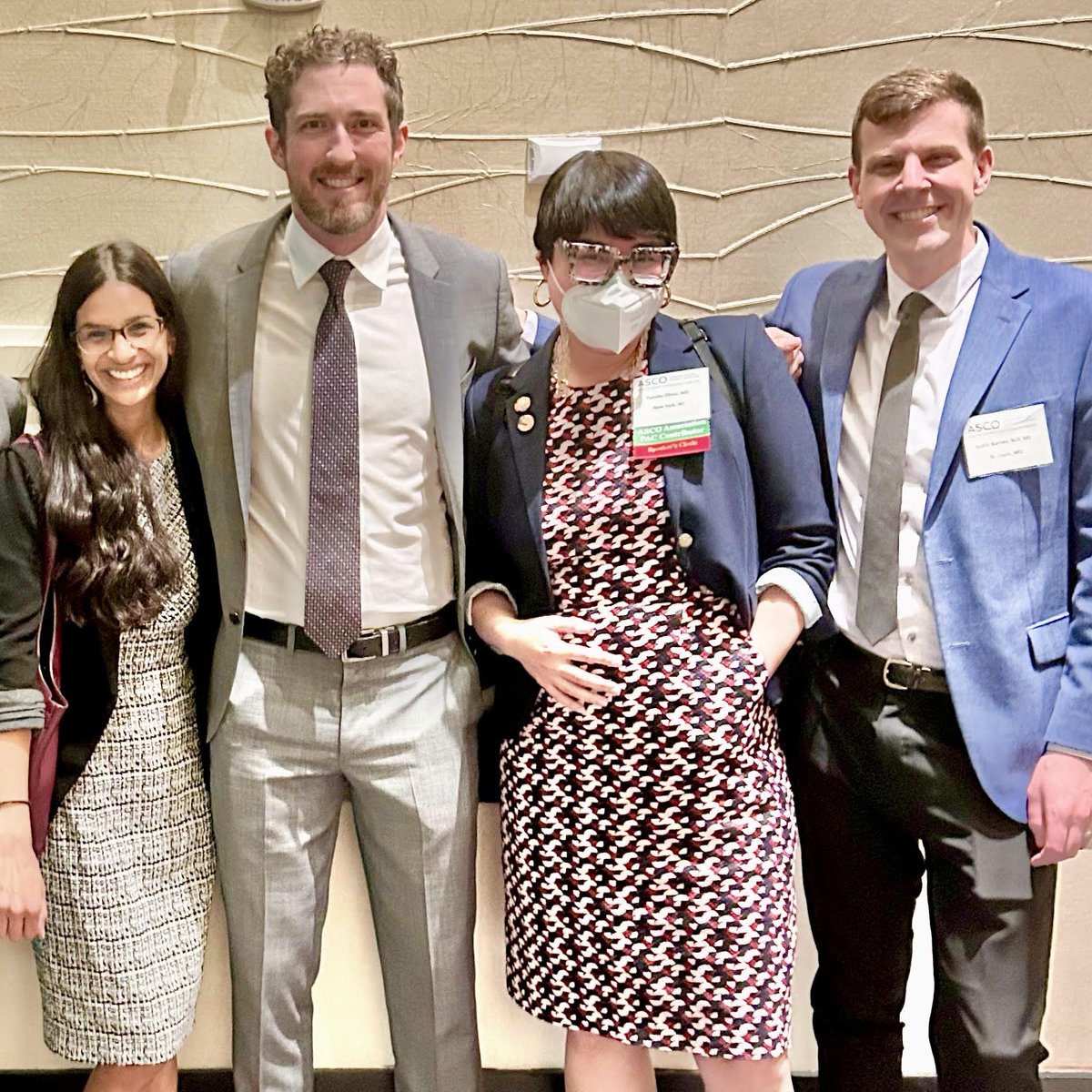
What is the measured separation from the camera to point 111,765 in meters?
1.83

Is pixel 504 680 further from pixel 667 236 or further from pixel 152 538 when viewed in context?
pixel 667 236

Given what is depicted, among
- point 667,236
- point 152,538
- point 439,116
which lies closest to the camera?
point 667,236

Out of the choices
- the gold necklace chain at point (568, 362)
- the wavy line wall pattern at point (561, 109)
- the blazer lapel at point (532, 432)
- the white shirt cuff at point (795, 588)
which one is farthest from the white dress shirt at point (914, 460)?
the wavy line wall pattern at point (561, 109)

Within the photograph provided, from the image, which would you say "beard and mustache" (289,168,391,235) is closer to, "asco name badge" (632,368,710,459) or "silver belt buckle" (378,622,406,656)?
"asco name badge" (632,368,710,459)

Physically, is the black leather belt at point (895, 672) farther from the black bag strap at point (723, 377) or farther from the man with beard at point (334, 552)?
the man with beard at point (334, 552)

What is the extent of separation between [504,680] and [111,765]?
26.8 inches

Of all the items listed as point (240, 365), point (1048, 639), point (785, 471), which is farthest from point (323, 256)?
point (1048, 639)

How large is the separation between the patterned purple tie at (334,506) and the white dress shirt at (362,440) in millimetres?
20

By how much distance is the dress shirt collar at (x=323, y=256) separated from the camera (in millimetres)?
1854

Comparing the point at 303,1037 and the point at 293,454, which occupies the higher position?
the point at 293,454

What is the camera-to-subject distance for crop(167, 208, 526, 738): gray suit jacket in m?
1.86

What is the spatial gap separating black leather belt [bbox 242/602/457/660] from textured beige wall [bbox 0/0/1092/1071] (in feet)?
2.50

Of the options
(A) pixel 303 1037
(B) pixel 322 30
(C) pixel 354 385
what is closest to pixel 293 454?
(C) pixel 354 385

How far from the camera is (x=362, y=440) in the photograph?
1.85 metres
